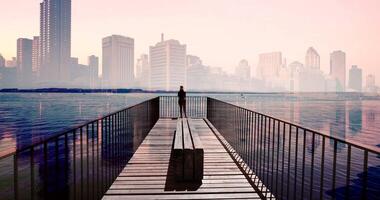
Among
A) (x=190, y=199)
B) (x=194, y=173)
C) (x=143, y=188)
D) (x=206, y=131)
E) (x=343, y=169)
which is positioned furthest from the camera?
(x=343, y=169)

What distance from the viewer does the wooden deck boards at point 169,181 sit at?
5121 mm

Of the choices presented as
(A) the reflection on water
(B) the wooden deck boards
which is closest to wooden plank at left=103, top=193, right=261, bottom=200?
(B) the wooden deck boards

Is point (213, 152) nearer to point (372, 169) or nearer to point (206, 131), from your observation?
point (206, 131)

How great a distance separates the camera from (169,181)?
585 cm

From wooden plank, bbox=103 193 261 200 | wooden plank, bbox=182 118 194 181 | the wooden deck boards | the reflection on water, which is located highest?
wooden plank, bbox=182 118 194 181

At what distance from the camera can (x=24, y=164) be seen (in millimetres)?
15922

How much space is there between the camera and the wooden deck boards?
5.12m

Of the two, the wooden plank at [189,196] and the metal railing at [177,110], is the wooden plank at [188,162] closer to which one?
the wooden plank at [189,196]

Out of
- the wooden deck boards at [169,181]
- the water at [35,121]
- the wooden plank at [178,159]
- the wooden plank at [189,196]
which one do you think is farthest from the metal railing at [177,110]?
the water at [35,121]

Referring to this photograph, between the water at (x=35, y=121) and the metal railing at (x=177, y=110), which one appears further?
the water at (x=35, y=121)

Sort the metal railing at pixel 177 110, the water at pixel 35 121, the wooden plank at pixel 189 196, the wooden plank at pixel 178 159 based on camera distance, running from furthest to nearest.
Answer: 1. the water at pixel 35 121
2. the metal railing at pixel 177 110
3. the wooden plank at pixel 178 159
4. the wooden plank at pixel 189 196

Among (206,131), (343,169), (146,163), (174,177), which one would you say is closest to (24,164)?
(206,131)

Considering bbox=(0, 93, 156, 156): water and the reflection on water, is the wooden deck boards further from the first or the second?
the reflection on water

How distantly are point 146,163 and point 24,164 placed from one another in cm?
1193
